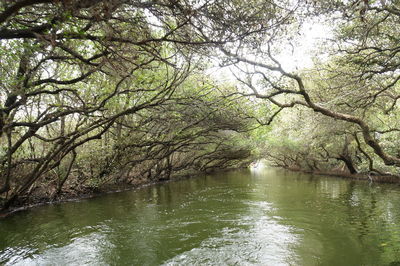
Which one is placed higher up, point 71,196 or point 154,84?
point 154,84

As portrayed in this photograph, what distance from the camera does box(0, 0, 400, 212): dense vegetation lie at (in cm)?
418

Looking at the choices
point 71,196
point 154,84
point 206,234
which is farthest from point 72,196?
point 206,234

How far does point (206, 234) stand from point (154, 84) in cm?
602

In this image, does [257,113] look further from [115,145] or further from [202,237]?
[202,237]

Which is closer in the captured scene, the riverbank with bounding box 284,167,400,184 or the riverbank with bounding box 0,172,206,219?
the riverbank with bounding box 0,172,206,219

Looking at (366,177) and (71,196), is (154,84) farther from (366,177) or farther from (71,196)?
(366,177)

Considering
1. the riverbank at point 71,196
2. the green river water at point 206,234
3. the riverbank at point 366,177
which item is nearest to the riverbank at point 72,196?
the riverbank at point 71,196

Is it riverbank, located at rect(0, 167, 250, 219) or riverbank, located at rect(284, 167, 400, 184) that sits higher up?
riverbank, located at rect(284, 167, 400, 184)

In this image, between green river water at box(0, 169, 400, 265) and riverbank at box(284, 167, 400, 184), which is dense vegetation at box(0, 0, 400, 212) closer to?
riverbank at box(284, 167, 400, 184)

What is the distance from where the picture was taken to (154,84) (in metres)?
10.2

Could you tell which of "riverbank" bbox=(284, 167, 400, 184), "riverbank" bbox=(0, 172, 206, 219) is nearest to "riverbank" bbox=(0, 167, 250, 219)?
"riverbank" bbox=(0, 172, 206, 219)

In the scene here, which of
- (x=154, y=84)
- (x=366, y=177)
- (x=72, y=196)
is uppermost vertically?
(x=154, y=84)

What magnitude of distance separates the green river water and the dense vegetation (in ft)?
7.12

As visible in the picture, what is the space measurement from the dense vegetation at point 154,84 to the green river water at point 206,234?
2.17 meters
